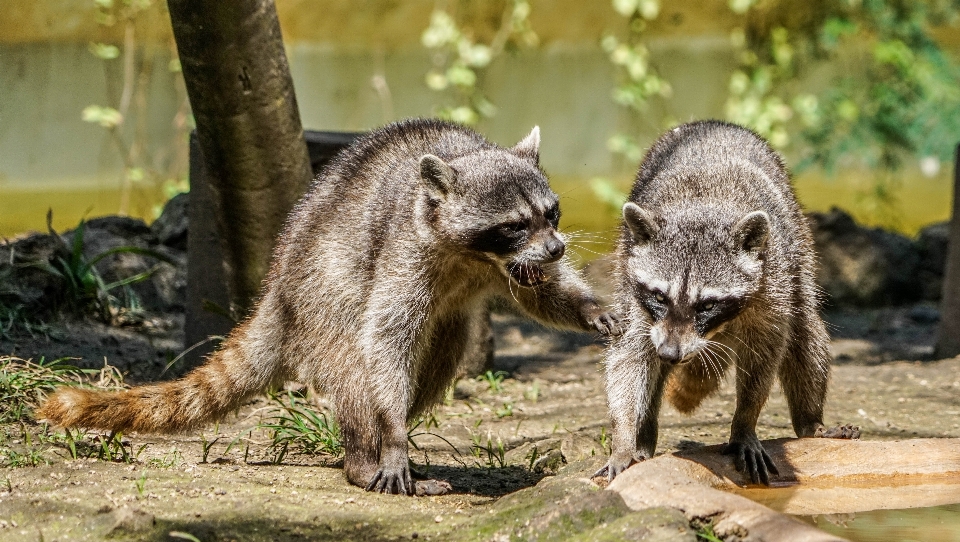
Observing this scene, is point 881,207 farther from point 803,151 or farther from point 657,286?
point 657,286

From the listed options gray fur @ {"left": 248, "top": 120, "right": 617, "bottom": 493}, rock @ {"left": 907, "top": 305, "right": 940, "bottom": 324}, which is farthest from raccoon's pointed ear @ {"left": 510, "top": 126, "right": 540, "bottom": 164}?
rock @ {"left": 907, "top": 305, "right": 940, "bottom": 324}

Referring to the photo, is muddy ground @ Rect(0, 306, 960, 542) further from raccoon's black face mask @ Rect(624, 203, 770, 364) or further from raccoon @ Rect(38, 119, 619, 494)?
raccoon's black face mask @ Rect(624, 203, 770, 364)

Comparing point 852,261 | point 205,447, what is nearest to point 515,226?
point 205,447

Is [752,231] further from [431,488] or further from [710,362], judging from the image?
[431,488]

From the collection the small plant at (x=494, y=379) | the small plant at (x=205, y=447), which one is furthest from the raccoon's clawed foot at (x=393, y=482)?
the small plant at (x=494, y=379)

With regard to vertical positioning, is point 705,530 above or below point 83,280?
below

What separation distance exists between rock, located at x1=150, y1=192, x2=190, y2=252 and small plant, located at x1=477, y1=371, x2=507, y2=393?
2.87 m

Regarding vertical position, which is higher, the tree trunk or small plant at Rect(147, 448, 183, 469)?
the tree trunk

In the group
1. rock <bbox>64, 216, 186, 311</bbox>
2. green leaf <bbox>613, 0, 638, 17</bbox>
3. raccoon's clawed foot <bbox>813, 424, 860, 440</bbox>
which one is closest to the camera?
raccoon's clawed foot <bbox>813, 424, 860, 440</bbox>

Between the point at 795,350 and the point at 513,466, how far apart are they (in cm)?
156

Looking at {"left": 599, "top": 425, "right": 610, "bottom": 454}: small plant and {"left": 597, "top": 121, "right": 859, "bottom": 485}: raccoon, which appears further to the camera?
{"left": 599, "top": 425, "right": 610, "bottom": 454}: small plant

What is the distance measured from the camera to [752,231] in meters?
4.80

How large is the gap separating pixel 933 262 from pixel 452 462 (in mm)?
6684

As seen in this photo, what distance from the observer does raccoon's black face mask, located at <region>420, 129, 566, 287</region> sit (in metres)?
5.05
